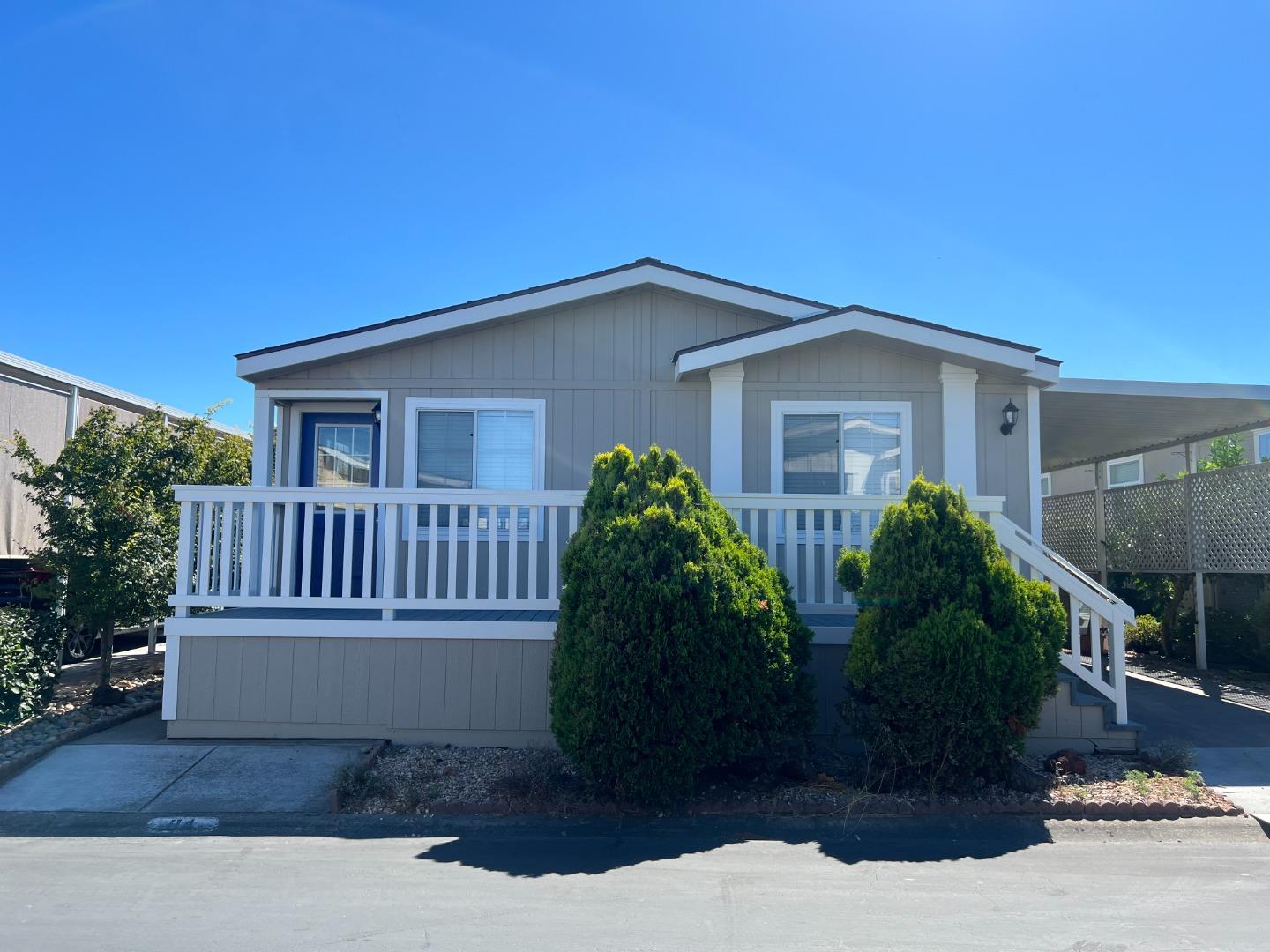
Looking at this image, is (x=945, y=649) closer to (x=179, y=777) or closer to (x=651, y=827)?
(x=651, y=827)

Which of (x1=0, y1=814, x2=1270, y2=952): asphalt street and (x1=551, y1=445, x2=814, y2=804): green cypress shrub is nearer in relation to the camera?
(x1=0, y1=814, x2=1270, y2=952): asphalt street

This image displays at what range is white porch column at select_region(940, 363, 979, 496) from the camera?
8.52 meters

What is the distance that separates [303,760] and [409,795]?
3.52 ft

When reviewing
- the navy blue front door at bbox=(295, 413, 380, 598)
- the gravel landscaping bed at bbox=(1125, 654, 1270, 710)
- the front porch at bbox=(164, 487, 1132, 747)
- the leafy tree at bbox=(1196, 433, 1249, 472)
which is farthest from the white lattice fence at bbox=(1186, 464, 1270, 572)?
the navy blue front door at bbox=(295, 413, 380, 598)

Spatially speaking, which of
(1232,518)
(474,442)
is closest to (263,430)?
(474,442)

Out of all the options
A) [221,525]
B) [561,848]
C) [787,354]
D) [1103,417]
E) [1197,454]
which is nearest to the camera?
[561,848]

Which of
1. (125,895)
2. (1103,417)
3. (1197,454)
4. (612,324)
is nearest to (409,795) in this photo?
(125,895)

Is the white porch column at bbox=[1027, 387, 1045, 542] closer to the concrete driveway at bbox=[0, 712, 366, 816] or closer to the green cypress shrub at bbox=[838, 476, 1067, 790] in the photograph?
the green cypress shrub at bbox=[838, 476, 1067, 790]

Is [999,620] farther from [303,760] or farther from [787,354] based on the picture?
[303,760]

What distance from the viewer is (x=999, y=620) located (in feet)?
19.1

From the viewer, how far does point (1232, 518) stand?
34.3 ft

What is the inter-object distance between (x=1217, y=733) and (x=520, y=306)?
7.08 m

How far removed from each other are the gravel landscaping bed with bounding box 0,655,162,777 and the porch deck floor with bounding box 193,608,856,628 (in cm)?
124

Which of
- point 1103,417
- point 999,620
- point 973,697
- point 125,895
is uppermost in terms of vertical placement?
point 1103,417
